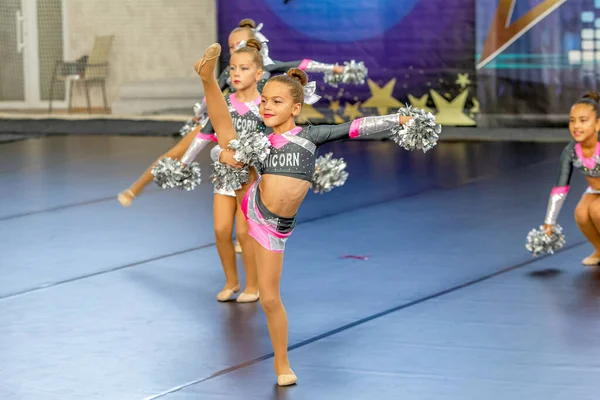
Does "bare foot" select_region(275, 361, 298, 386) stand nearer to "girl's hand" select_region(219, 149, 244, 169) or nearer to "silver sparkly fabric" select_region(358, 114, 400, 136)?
"girl's hand" select_region(219, 149, 244, 169)

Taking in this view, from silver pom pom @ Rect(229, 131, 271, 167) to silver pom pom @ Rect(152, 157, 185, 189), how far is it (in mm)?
1542

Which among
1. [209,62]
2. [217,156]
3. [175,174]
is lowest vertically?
[175,174]

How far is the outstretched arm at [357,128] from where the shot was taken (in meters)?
4.53

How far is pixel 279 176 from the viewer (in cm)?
470

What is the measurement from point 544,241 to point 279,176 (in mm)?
2439

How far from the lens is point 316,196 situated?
31.1 feet

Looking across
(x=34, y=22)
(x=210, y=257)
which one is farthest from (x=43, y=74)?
(x=210, y=257)

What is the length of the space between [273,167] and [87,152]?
8272 millimetres

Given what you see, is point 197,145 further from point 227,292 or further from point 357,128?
point 357,128

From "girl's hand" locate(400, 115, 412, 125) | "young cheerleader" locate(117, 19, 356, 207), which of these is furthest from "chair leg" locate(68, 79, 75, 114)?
"girl's hand" locate(400, 115, 412, 125)

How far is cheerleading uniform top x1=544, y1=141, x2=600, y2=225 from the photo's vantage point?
6.46 m

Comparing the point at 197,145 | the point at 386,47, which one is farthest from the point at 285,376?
the point at 386,47

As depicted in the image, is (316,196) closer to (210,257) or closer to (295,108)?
(210,257)

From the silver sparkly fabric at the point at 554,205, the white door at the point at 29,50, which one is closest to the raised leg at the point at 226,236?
the silver sparkly fabric at the point at 554,205
